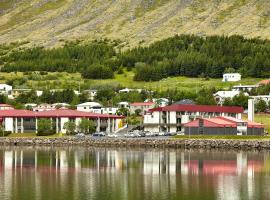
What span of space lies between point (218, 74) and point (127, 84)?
69.5ft

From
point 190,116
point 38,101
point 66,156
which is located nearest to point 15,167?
point 66,156

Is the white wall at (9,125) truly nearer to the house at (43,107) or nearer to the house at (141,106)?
the house at (43,107)

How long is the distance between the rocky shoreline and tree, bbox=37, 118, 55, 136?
6777 mm

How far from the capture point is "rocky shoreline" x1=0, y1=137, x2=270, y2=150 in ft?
339

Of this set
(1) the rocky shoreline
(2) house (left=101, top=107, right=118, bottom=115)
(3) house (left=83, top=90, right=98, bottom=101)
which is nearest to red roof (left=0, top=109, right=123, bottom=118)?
(1) the rocky shoreline

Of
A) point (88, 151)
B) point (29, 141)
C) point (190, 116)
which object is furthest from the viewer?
point (190, 116)

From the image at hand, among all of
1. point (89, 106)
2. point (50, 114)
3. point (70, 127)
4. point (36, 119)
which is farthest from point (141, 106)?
point (36, 119)

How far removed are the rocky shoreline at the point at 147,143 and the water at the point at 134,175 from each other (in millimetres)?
6006

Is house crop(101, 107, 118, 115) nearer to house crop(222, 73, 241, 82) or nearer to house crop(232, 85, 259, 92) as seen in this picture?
house crop(232, 85, 259, 92)

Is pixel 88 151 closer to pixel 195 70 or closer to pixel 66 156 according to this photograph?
pixel 66 156

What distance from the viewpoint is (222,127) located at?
367ft

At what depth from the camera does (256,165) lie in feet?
261

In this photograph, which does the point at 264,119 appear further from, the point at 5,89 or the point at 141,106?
the point at 5,89

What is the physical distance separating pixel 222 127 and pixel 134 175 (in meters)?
41.7
